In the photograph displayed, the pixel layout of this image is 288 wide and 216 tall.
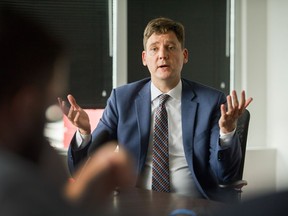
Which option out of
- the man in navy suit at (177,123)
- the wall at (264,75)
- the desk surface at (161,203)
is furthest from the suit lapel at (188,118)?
the wall at (264,75)

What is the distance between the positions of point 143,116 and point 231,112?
0.44m

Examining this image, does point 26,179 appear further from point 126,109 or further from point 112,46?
point 112,46

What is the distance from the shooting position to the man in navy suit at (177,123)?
81.4 inches

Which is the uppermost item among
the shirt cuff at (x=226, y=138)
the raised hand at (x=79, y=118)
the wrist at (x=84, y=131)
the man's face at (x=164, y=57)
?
the man's face at (x=164, y=57)

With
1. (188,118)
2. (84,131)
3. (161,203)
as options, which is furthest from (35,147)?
(188,118)

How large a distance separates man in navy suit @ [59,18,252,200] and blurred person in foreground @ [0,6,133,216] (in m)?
1.55

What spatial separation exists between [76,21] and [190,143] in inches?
79.8

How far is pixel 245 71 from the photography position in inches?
172

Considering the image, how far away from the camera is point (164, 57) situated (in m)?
2.30

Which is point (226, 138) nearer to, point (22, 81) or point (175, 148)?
point (175, 148)

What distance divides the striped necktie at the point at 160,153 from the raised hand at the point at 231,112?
0.90 feet

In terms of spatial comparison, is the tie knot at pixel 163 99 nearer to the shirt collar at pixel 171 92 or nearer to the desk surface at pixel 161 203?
the shirt collar at pixel 171 92

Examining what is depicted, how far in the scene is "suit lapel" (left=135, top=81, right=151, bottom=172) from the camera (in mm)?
2152

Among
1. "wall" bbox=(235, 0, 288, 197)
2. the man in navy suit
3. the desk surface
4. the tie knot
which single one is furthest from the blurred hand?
"wall" bbox=(235, 0, 288, 197)
